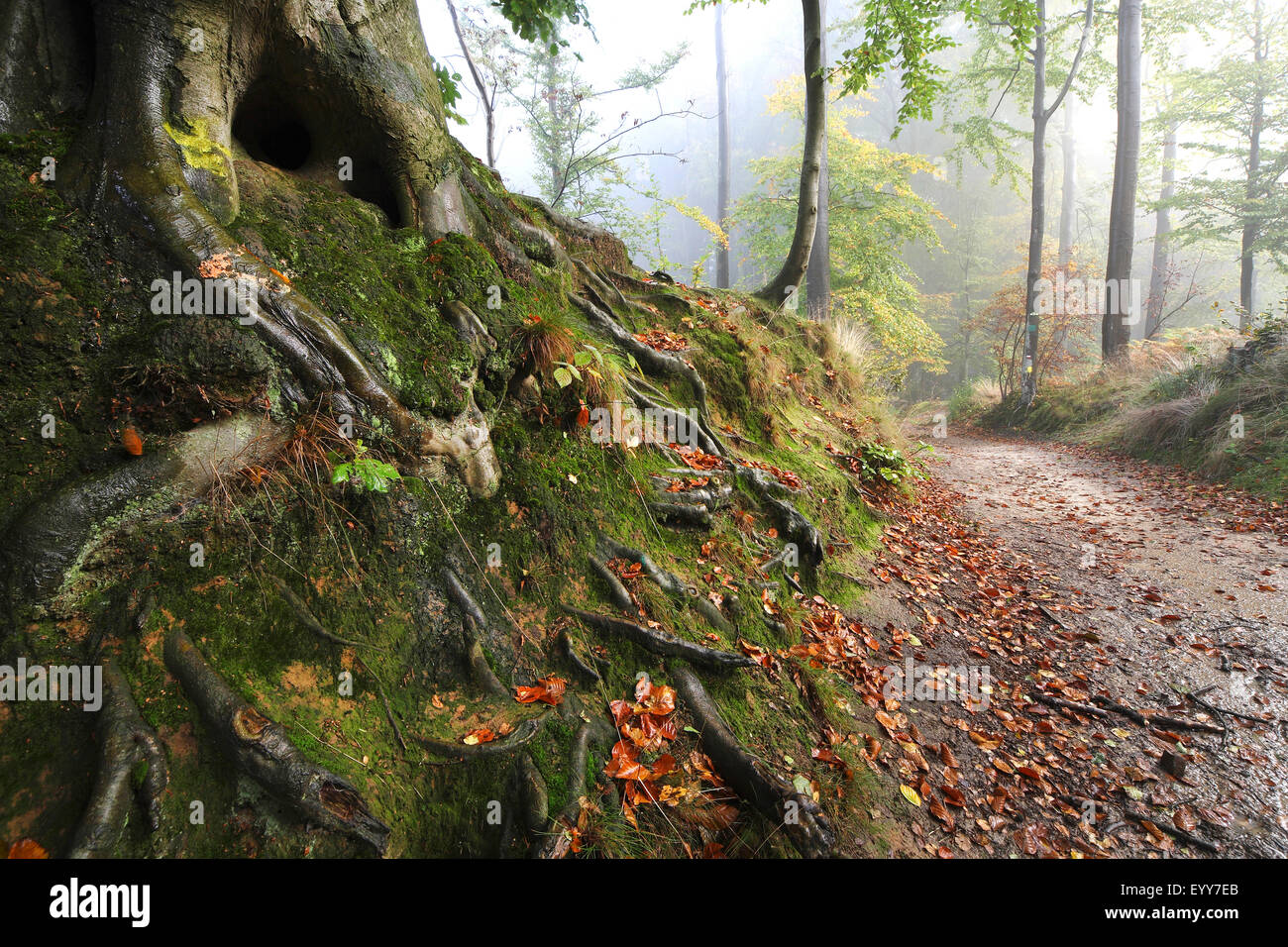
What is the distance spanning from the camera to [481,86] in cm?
1108

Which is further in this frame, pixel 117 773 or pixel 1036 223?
pixel 1036 223

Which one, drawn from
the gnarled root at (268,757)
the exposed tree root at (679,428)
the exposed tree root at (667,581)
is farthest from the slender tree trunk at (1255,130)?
the gnarled root at (268,757)

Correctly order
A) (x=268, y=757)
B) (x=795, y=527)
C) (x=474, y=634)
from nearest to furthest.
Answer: (x=268, y=757) < (x=474, y=634) < (x=795, y=527)

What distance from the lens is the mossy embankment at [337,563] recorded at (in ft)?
6.16

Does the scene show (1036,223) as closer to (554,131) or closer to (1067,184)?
(554,131)

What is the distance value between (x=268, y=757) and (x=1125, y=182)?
1919 cm

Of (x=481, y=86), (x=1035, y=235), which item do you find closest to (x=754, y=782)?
(x=481, y=86)

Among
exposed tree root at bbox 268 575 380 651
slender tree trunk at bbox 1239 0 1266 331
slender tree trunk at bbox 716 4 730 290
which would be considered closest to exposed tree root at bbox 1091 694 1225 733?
exposed tree root at bbox 268 575 380 651

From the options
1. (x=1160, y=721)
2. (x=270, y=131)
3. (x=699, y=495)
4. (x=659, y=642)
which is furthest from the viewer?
(x=699, y=495)

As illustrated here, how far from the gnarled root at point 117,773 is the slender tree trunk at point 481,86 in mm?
10368

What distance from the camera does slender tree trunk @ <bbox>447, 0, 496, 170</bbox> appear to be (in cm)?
1052

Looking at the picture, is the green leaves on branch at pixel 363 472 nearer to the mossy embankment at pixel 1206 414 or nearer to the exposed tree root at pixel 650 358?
the exposed tree root at pixel 650 358

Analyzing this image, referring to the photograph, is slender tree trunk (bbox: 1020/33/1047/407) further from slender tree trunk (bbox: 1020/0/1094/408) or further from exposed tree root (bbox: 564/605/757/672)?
exposed tree root (bbox: 564/605/757/672)

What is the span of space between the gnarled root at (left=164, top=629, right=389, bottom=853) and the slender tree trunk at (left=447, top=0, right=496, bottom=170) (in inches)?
404
